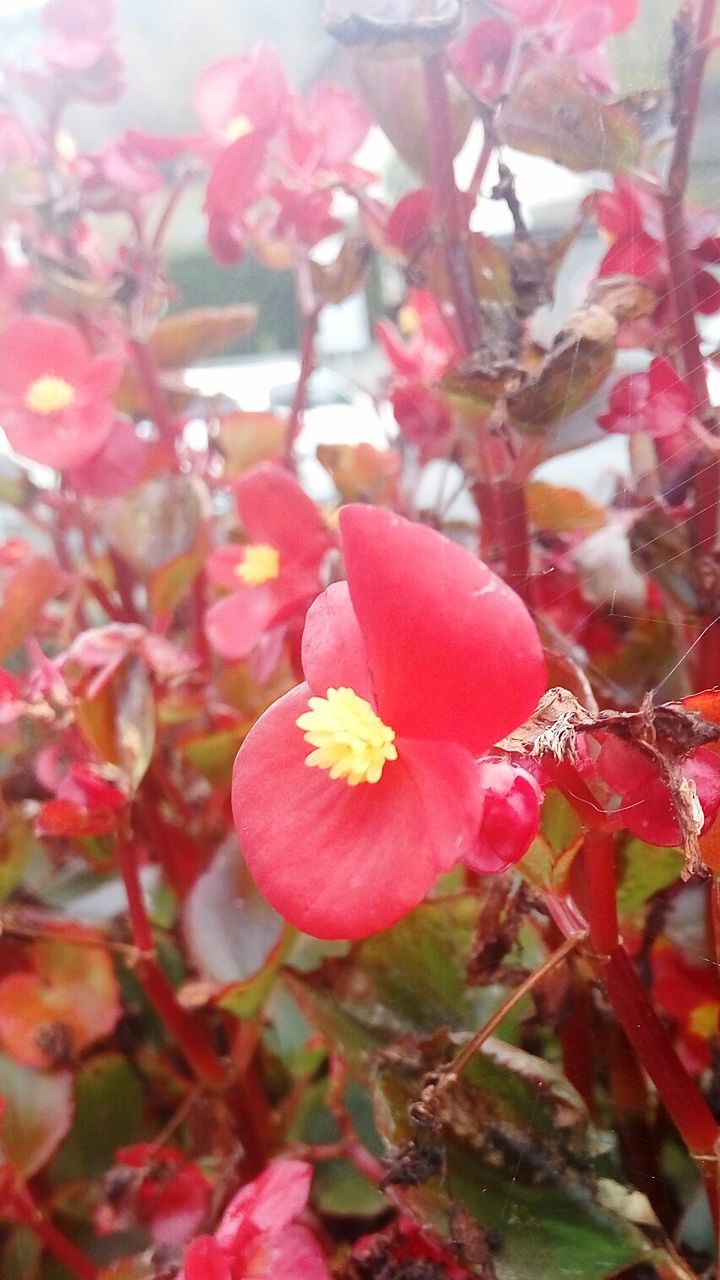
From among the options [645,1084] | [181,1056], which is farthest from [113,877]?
[645,1084]

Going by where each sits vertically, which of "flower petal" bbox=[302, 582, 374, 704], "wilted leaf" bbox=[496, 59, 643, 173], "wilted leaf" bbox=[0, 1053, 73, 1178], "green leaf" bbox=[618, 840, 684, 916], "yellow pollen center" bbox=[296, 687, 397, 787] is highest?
"wilted leaf" bbox=[496, 59, 643, 173]

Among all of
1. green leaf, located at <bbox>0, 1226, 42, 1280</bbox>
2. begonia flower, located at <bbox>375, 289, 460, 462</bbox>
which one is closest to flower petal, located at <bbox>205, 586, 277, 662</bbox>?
→ begonia flower, located at <bbox>375, 289, 460, 462</bbox>

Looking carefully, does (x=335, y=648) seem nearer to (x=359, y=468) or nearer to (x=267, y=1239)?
(x=267, y=1239)

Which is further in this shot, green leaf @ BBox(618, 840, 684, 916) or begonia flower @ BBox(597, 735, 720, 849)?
green leaf @ BBox(618, 840, 684, 916)

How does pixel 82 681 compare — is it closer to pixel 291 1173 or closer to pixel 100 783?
pixel 100 783

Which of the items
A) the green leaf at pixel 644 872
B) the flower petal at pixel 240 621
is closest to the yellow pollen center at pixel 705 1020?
the green leaf at pixel 644 872

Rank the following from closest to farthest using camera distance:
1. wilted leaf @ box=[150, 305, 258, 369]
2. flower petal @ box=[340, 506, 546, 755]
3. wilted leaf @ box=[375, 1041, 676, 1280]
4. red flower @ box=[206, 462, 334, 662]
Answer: flower petal @ box=[340, 506, 546, 755] < wilted leaf @ box=[375, 1041, 676, 1280] < red flower @ box=[206, 462, 334, 662] < wilted leaf @ box=[150, 305, 258, 369]

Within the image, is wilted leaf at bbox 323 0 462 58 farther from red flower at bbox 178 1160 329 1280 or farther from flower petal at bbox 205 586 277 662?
red flower at bbox 178 1160 329 1280
